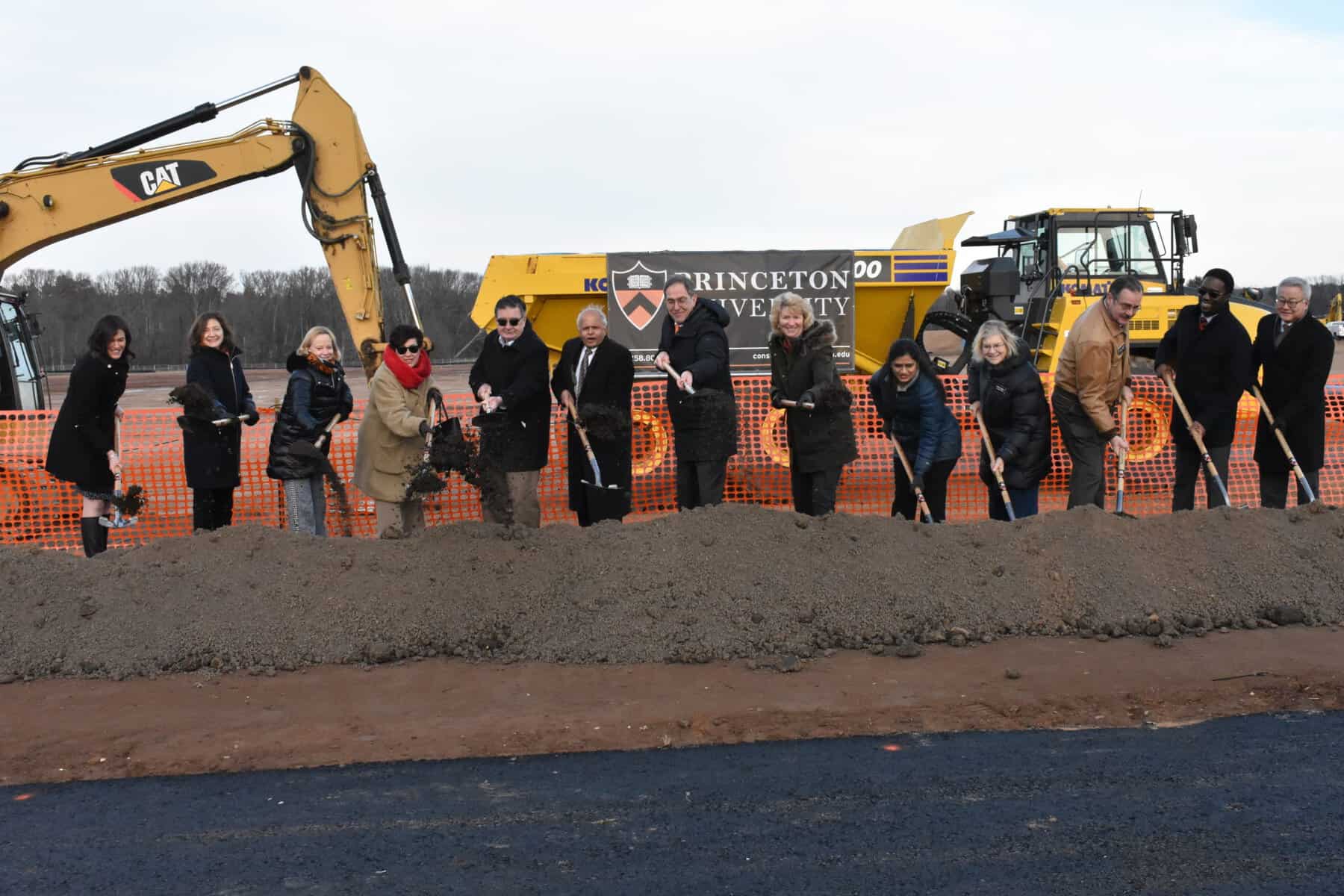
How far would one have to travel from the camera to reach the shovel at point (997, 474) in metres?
7.69

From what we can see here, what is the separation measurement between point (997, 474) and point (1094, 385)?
2.74ft

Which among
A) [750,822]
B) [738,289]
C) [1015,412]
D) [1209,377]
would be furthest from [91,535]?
[1209,377]

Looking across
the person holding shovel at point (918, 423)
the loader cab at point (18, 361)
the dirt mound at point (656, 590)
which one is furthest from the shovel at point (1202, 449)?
the loader cab at point (18, 361)

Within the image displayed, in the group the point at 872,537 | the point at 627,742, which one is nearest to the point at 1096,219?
the point at 872,537

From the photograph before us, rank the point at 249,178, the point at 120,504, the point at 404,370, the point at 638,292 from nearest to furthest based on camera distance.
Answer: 1. the point at 404,370
2. the point at 120,504
3. the point at 249,178
4. the point at 638,292

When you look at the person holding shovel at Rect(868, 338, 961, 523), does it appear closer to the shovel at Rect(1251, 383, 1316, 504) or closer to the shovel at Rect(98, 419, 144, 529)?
the shovel at Rect(1251, 383, 1316, 504)

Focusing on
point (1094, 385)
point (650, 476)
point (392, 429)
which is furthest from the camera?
point (650, 476)

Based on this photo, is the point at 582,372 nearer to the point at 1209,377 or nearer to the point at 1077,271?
the point at 1209,377

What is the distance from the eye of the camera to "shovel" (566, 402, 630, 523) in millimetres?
7660

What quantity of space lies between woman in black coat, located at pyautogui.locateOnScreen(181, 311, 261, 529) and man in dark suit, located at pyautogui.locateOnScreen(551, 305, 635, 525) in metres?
2.09

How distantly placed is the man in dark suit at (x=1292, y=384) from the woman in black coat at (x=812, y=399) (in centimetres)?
297

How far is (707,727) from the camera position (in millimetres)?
4930

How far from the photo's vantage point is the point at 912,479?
777 cm

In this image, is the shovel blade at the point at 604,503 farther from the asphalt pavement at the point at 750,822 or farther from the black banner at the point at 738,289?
the black banner at the point at 738,289
